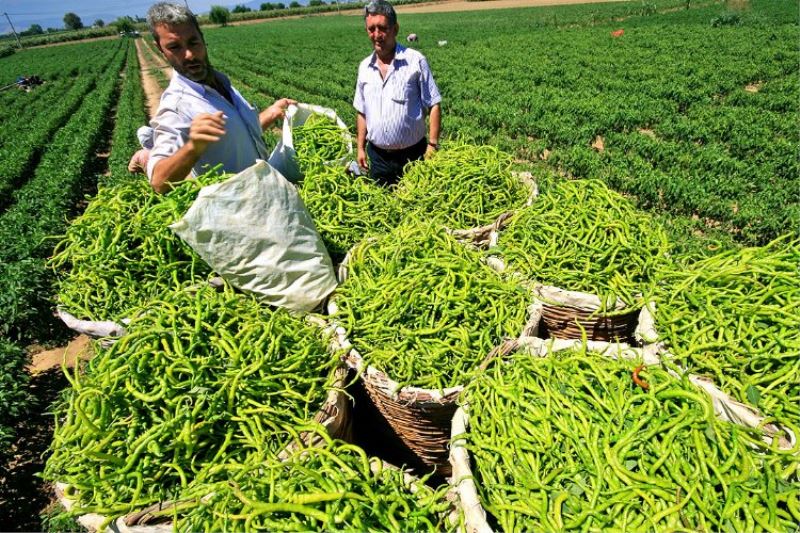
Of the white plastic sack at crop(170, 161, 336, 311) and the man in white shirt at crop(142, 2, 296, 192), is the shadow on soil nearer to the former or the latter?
the white plastic sack at crop(170, 161, 336, 311)

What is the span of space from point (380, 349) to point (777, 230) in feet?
20.8

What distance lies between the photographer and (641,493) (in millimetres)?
1561

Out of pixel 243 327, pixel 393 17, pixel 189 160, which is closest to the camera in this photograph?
pixel 243 327

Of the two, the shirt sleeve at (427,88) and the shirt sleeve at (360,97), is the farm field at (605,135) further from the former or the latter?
the shirt sleeve at (360,97)

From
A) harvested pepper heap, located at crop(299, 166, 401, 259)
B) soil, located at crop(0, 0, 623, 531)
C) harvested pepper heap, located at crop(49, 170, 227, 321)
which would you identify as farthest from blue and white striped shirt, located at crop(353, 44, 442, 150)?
soil, located at crop(0, 0, 623, 531)

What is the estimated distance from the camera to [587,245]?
108 inches

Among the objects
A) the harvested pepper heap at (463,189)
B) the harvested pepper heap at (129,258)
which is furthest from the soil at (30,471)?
the harvested pepper heap at (463,189)

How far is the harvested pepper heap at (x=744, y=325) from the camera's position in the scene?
1.89 metres

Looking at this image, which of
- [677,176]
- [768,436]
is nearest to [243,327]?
[768,436]

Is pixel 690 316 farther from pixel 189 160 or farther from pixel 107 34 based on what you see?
pixel 107 34

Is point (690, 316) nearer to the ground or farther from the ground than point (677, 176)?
farther from the ground

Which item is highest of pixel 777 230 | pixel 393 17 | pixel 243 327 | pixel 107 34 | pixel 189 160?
pixel 107 34

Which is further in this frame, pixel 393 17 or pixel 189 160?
pixel 393 17

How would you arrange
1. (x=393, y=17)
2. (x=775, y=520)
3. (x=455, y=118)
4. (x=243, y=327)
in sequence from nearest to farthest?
(x=775, y=520) → (x=243, y=327) → (x=393, y=17) → (x=455, y=118)
